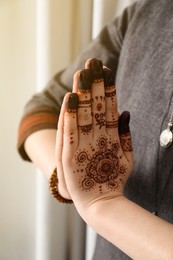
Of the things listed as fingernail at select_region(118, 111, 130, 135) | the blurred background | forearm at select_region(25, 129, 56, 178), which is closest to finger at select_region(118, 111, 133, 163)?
fingernail at select_region(118, 111, 130, 135)

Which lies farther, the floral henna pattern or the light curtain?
the light curtain

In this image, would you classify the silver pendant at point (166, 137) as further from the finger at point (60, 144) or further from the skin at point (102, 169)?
the finger at point (60, 144)

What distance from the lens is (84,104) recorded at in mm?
486

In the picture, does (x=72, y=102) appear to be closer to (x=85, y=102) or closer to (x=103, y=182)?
(x=85, y=102)

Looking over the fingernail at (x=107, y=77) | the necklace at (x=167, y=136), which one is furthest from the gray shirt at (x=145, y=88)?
the fingernail at (x=107, y=77)

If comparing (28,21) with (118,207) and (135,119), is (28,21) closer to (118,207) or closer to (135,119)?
(135,119)

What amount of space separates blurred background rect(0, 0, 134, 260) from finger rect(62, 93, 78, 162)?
552 mm

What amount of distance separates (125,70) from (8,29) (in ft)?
1.56

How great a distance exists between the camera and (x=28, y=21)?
1036 millimetres

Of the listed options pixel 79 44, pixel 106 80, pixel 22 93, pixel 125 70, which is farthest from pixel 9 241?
pixel 106 80

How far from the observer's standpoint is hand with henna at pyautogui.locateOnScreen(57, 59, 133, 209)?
49cm

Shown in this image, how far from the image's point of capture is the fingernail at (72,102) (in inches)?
18.7

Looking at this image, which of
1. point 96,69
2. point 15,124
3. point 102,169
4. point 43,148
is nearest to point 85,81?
point 96,69

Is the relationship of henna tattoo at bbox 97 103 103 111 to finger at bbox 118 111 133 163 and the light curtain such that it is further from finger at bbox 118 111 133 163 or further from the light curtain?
the light curtain
